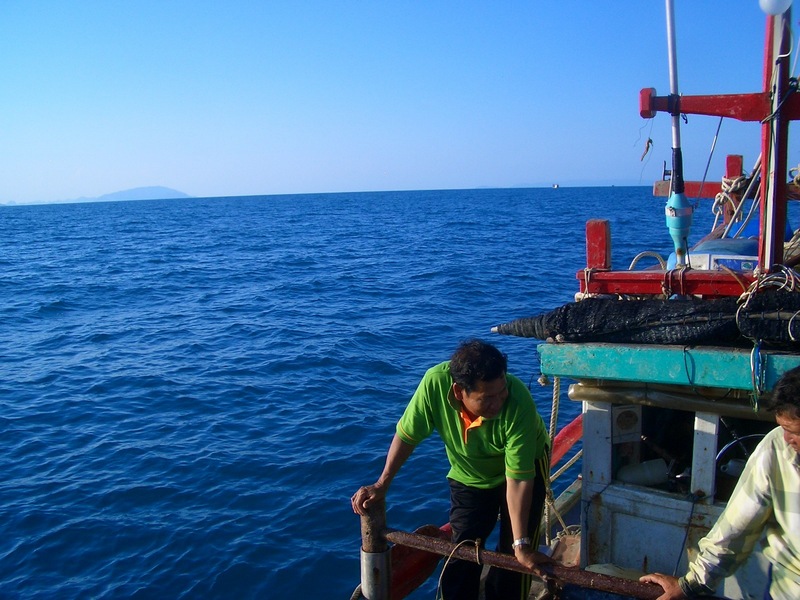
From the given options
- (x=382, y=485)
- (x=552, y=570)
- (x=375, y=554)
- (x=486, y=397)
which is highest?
(x=486, y=397)

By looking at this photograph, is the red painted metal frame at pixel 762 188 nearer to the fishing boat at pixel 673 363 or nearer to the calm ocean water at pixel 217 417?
the fishing boat at pixel 673 363

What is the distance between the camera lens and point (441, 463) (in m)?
9.05

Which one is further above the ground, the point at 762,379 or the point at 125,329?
the point at 762,379

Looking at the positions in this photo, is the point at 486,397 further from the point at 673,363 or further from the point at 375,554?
the point at 673,363

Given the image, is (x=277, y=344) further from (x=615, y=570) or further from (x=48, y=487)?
(x=615, y=570)

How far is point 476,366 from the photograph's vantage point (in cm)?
328

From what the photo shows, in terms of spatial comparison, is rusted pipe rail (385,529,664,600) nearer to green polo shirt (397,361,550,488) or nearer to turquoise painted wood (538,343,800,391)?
green polo shirt (397,361,550,488)

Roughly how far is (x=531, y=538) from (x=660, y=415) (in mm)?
1853

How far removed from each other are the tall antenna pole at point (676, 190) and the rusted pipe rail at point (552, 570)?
2.41m

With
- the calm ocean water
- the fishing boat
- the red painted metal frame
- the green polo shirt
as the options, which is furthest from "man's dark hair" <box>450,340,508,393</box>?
the calm ocean water

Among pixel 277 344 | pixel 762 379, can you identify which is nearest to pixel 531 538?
pixel 762 379

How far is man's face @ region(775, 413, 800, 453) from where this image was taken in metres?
2.48

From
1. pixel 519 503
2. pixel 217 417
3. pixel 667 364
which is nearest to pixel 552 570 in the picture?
pixel 519 503

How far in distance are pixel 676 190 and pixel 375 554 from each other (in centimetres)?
310
